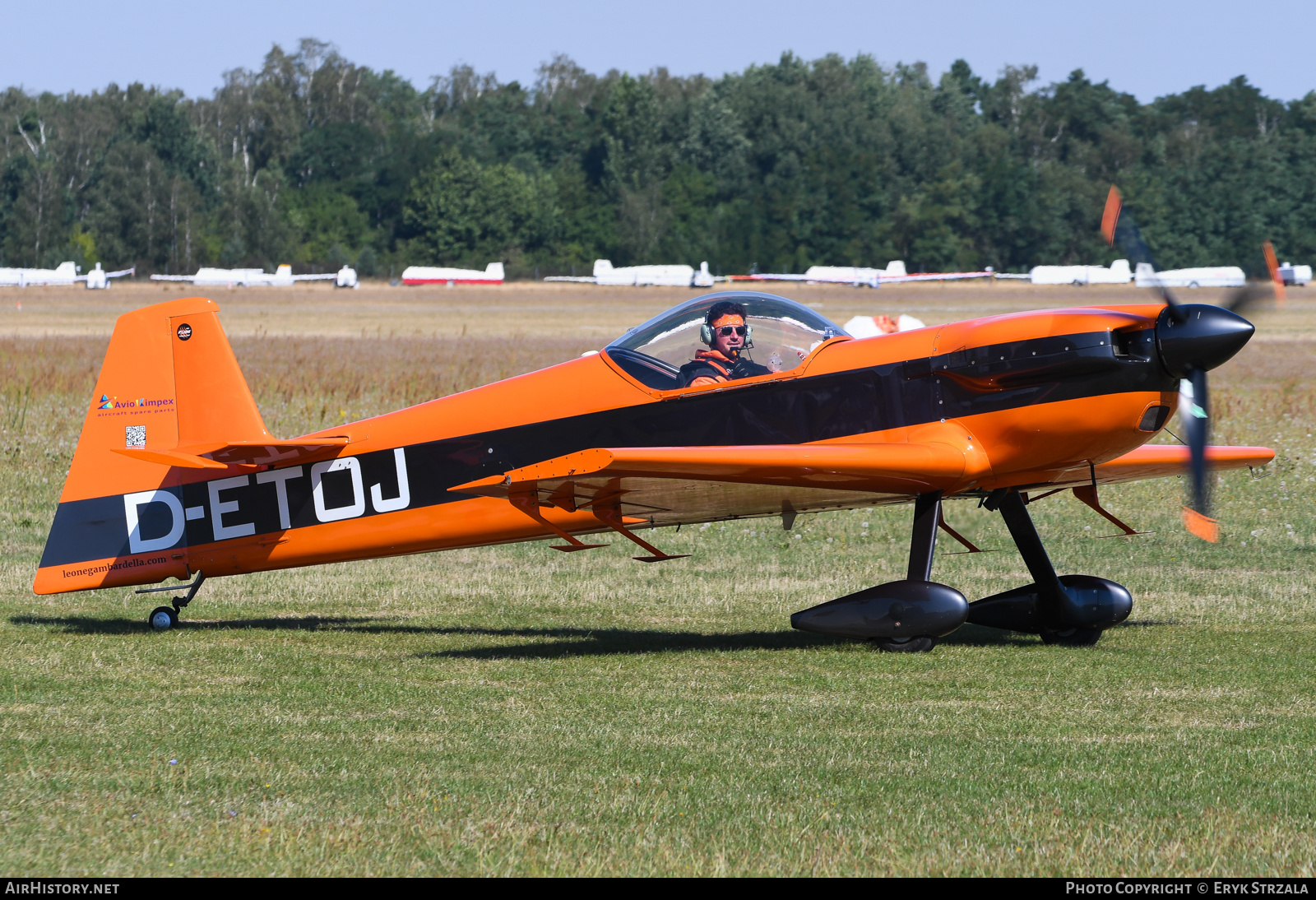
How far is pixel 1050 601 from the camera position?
901cm

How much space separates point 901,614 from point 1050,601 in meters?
1.31

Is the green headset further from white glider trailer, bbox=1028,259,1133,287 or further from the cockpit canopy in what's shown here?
white glider trailer, bbox=1028,259,1133,287

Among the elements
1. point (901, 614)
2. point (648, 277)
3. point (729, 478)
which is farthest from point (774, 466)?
point (648, 277)

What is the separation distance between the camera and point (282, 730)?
647 centimetres

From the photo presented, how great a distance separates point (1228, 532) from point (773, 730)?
8.72 m

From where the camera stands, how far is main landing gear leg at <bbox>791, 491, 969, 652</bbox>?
8.26 meters

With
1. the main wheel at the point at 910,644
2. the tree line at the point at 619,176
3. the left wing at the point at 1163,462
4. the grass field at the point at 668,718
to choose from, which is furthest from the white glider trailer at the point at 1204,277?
the main wheel at the point at 910,644

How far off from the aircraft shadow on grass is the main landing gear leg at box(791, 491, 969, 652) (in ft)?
Answer: 1.46

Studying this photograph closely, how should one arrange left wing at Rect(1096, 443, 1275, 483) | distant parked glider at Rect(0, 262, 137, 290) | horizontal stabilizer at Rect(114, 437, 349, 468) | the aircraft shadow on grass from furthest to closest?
A: distant parked glider at Rect(0, 262, 137, 290) < left wing at Rect(1096, 443, 1275, 483) < the aircraft shadow on grass < horizontal stabilizer at Rect(114, 437, 349, 468)

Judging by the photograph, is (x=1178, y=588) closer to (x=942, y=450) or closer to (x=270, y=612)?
(x=942, y=450)

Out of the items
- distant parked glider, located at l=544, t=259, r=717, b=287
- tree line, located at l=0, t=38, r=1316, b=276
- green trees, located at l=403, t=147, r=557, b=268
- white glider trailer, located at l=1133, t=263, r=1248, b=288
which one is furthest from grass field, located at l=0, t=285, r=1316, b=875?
green trees, located at l=403, t=147, r=557, b=268

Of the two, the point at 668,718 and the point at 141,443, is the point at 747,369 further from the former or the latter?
the point at 141,443

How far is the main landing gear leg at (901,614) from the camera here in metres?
8.26

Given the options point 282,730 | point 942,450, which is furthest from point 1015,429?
point 282,730
